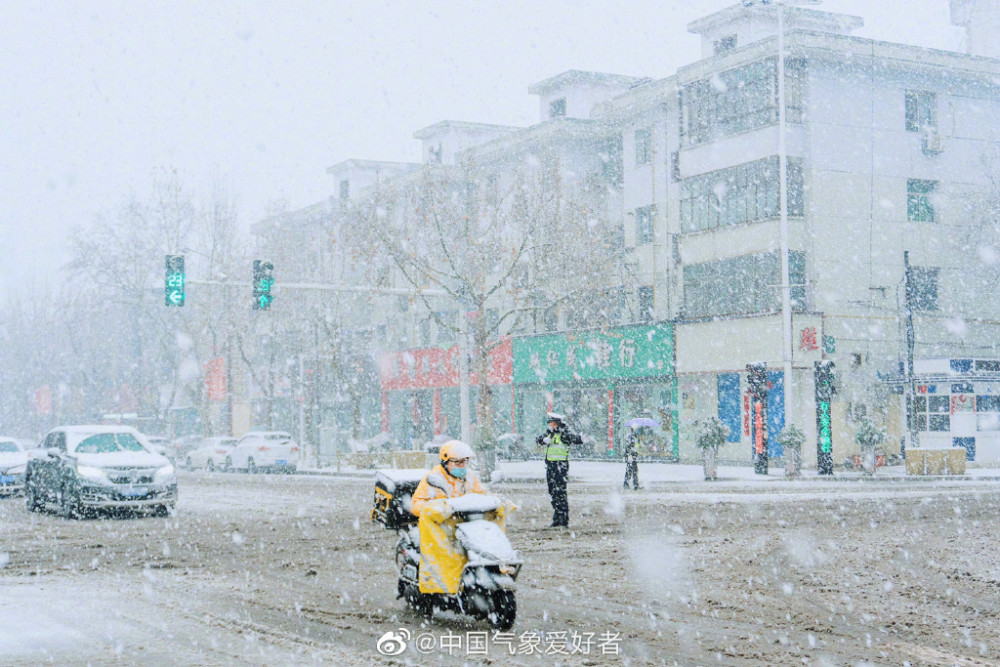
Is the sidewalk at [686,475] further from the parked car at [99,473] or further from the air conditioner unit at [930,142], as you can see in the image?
the air conditioner unit at [930,142]

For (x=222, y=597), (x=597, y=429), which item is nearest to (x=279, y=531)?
(x=222, y=597)

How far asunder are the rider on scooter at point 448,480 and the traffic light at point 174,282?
17.1m

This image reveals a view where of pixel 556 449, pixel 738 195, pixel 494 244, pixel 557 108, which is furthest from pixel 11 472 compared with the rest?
pixel 557 108

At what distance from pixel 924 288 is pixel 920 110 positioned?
19.8ft

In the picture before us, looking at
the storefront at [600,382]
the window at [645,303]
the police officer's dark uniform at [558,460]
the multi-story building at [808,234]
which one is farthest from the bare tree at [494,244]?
the police officer's dark uniform at [558,460]

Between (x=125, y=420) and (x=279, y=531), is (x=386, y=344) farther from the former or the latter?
(x=279, y=531)

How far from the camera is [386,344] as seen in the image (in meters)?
58.8

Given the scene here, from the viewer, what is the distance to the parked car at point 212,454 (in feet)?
148

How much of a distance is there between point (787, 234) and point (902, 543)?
70.8ft

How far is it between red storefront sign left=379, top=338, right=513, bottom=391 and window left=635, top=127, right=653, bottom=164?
9335 mm

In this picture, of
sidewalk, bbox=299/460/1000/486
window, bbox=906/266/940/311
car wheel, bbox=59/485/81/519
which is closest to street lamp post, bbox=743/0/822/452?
sidewalk, bbox=299/460/1000/486

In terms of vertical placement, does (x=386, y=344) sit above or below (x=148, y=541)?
above

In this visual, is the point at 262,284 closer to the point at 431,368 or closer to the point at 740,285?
the point at 740,285

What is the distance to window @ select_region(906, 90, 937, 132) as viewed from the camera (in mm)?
38906
